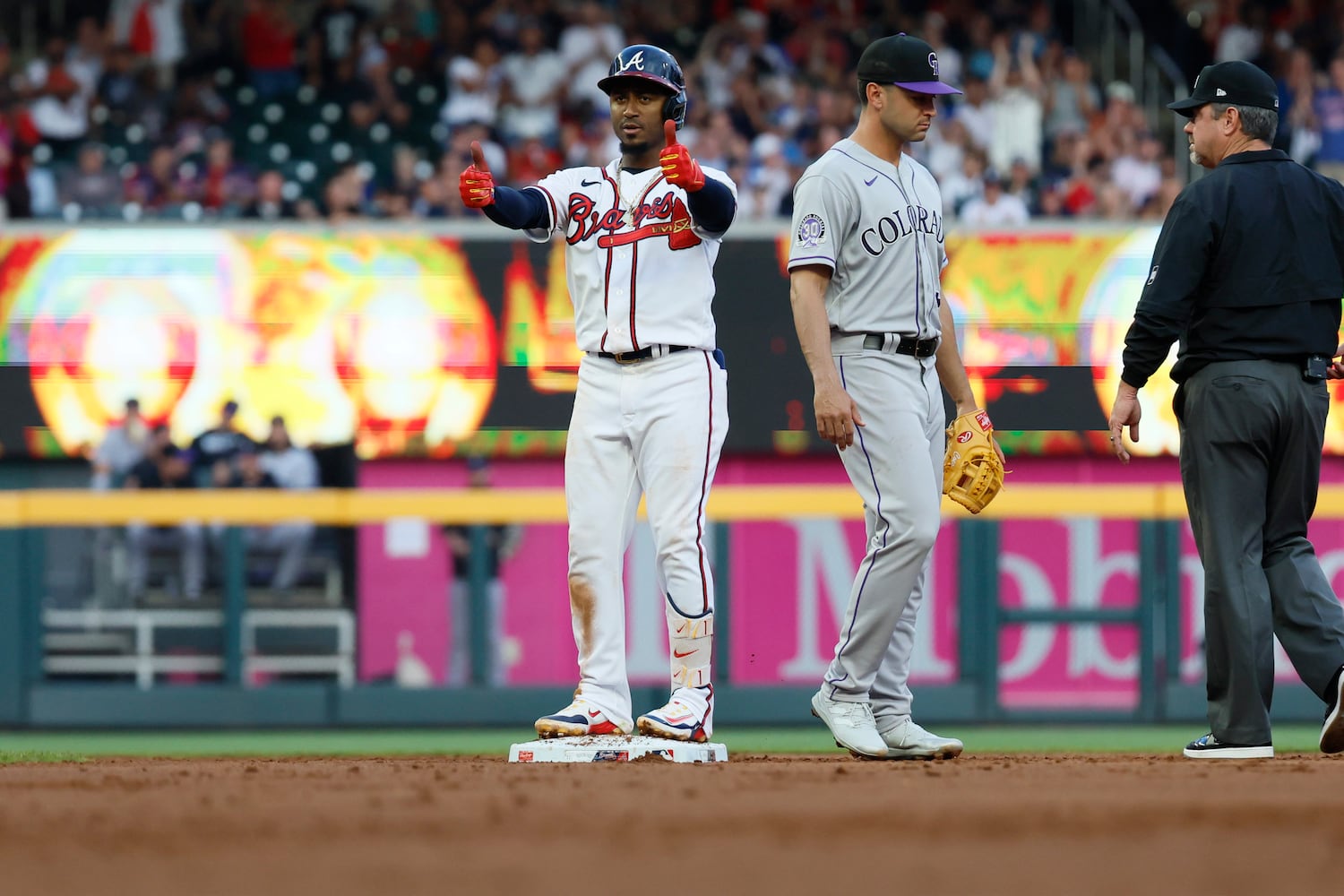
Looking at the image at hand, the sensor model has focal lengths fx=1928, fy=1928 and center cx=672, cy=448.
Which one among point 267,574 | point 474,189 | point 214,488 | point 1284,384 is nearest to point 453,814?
point 474,189

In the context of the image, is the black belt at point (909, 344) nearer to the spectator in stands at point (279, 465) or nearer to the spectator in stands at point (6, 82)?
the spectator in stands at point (279, 465)

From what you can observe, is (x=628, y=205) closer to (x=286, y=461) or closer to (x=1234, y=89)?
(x=1234, y=89)

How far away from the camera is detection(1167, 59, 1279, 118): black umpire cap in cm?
520

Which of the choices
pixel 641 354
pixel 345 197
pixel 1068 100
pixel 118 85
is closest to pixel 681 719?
pixel 641 354

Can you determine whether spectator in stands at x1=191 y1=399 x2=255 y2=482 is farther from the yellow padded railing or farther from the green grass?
the green grass

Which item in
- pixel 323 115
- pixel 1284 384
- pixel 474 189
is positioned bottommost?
pixel 1284 384

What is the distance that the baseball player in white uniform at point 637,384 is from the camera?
16.8 feet

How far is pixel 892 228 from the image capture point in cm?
521

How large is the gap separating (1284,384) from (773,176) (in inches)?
295

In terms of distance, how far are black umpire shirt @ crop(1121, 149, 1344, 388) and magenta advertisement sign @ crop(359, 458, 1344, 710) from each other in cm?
405

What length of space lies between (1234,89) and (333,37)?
986 cm

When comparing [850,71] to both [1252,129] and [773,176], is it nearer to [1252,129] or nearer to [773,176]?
[773,176]

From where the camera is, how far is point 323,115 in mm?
13492

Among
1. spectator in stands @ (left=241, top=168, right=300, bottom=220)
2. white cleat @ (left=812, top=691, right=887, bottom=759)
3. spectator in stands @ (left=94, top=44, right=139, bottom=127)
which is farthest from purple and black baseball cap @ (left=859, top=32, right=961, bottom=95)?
spectator in stands @ (left=94, top=44, right=139, bottom=127)
